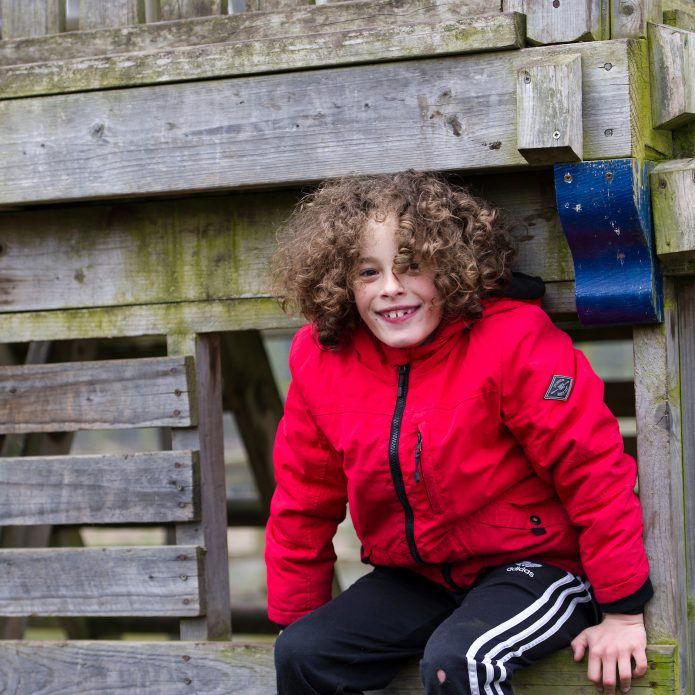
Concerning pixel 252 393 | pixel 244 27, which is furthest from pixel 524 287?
pixel 252 393

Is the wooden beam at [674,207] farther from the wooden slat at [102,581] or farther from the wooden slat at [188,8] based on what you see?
the wooden slat at [102,581]

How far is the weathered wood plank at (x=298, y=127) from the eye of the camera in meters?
2.70

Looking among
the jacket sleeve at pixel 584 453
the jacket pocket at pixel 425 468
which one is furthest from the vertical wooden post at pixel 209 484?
the jacket sleeve at pixel 584 453

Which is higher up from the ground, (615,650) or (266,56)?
(266,56)

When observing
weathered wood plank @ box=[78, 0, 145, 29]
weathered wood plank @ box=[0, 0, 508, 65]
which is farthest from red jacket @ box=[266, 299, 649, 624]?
weathered wood plank @ box=[78, 0, 145, 29]

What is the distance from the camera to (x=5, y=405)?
345cm

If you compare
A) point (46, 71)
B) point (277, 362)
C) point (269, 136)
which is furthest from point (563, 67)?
point (277, 362)

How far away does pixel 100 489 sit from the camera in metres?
3.33

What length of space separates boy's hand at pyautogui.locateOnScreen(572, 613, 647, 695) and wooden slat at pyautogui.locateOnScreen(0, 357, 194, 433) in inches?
47.4

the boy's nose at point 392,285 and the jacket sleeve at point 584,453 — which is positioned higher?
the boy's nose at point 392,285

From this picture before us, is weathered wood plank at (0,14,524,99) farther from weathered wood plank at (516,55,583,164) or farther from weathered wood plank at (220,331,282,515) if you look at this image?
weathered wood plank at (220,331,282,515)

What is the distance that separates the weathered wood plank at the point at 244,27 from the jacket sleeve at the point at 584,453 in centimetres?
82

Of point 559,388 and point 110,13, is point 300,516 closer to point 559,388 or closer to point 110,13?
point 559,388

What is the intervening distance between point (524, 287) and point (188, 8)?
1151mm
